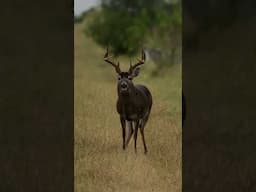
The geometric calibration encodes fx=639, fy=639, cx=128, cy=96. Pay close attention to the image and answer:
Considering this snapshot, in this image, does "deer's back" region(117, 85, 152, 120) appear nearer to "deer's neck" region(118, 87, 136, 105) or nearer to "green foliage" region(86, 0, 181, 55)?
"deer's neck" region(118, 87, 136, 105)

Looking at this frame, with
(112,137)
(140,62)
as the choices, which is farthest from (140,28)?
(112,137)

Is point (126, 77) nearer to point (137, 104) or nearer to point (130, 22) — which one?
point (137, 104)

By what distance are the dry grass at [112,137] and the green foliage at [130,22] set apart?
0.12m

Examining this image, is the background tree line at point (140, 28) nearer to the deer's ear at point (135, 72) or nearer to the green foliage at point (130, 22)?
the green foliage at point (130, 22)

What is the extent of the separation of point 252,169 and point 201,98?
66 cm

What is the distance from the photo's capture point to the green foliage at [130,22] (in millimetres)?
4766

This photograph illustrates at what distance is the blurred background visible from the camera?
15.5 ft

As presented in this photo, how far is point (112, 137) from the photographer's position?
479 centimetres
